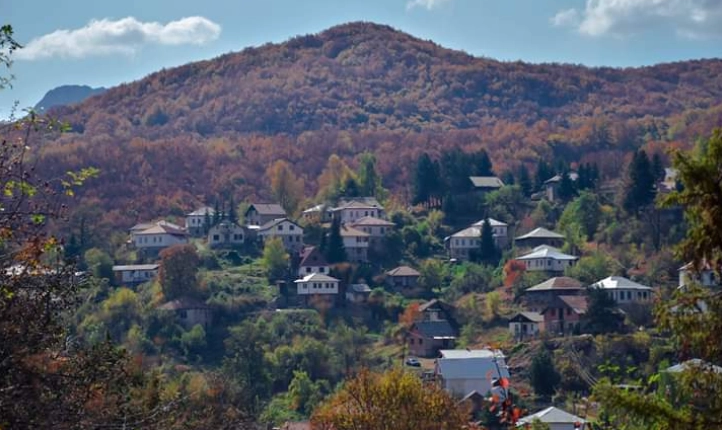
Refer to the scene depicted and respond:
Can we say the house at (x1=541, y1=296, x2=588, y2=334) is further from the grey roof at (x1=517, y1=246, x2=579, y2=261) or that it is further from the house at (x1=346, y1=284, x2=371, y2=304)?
the house at (x1=346, y1=284, x2=371, y2=304)

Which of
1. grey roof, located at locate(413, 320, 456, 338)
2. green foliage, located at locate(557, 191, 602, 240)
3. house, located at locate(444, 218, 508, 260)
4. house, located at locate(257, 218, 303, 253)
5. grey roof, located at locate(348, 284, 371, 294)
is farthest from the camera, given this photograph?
house, located at locate(257, 218, 303, 253)

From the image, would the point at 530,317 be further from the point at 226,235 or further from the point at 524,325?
the point at 226,235

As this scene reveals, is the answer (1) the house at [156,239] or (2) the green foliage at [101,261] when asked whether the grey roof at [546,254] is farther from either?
(2) the green foliage at [101,261]

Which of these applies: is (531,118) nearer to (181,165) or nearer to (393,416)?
(181,165)

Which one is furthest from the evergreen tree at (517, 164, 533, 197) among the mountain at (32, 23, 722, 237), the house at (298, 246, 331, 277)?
the house at (298, 246, 331, 277)

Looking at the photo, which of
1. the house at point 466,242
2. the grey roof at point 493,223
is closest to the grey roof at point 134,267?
the house at point 466,242

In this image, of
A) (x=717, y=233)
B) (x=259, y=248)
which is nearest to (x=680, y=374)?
(x=717, y=233)

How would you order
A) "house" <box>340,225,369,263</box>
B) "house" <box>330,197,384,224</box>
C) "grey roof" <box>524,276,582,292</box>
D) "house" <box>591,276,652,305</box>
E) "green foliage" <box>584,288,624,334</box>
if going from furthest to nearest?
→ "house" <box>330,197,384,224</box>
"house" <box>340,225,369,263</box>
"grey roof" <box>524,276,582,292</box>
"house" <box>591,276,652,305</box>
"green foliage" <box>584,288,624,334</box>
